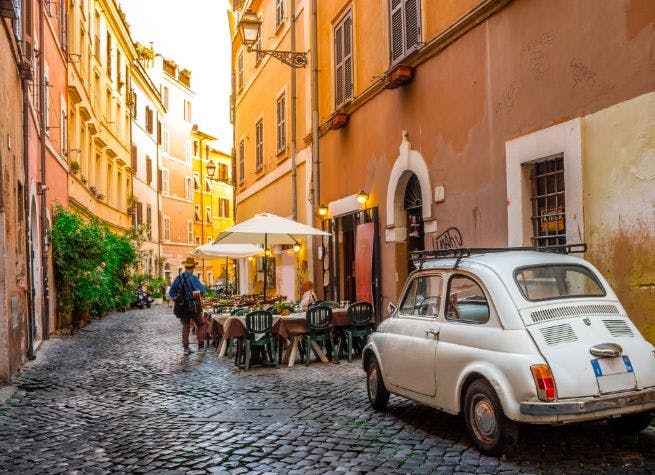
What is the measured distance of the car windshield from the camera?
5.36 m

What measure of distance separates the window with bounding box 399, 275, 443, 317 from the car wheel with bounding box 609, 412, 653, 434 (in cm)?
167

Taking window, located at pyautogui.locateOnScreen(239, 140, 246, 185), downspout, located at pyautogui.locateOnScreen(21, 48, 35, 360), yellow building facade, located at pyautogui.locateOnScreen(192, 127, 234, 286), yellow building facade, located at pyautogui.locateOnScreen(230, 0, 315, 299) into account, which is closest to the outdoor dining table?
downspout, located at pyautogui.locateOnScreen(21, 48, 35, 360)

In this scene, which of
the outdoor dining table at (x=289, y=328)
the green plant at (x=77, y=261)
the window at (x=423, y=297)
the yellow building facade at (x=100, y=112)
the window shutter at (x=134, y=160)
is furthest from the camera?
the window shutter at (x=134, y=160)

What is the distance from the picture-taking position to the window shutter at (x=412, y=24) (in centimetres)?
1156

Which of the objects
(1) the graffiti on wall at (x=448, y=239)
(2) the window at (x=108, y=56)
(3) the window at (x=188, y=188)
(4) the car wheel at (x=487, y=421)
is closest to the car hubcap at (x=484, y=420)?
(4) the car wheel at (x=487, y=421)

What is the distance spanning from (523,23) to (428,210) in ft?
11.2

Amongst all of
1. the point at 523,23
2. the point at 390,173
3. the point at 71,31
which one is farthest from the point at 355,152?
the point at 71,31

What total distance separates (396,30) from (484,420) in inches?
350

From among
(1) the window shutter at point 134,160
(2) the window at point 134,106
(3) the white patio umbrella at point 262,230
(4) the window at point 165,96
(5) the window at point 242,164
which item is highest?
(4) the window at point 165,96

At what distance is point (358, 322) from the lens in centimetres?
1084

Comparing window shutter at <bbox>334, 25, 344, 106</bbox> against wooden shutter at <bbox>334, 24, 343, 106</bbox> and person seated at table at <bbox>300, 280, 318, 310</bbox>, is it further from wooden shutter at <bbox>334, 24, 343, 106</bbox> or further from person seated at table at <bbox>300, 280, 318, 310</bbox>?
person seated at table at <bbox>300, 280, 318, 310</bbox>

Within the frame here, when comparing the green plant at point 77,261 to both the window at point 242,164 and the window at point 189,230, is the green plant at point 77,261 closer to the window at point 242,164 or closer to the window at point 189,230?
the window at point 242,164

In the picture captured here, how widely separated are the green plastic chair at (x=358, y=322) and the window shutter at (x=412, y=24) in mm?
4398

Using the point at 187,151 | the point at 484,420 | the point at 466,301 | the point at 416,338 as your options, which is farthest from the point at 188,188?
the point at 484,420
